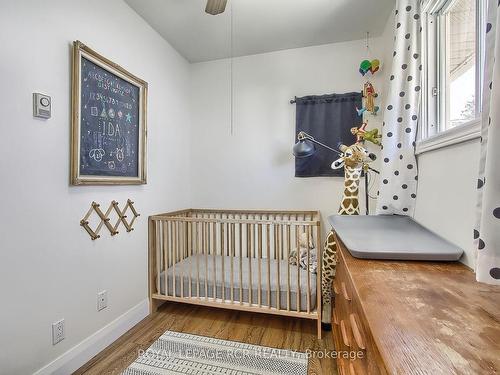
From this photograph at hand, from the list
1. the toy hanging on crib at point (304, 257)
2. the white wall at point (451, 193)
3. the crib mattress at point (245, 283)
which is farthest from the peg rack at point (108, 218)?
the white wall at point (451, 193)

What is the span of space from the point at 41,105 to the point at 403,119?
6.71 ft

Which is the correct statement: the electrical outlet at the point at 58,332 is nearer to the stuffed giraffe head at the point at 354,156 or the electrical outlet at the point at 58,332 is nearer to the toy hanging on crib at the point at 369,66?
the stuffed giraffe head at the point at 354,156

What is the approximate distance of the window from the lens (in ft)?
3.11

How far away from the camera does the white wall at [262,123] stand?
8.34 feet

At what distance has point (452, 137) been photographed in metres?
1.05

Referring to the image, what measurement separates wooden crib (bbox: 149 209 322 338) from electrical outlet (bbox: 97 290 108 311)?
18.4 inches

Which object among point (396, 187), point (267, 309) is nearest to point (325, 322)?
point (267, 309)

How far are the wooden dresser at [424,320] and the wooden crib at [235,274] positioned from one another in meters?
0.98

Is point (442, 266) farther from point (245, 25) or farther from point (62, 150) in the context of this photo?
point (245, 25)

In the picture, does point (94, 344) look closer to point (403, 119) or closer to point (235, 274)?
point (235, 274)

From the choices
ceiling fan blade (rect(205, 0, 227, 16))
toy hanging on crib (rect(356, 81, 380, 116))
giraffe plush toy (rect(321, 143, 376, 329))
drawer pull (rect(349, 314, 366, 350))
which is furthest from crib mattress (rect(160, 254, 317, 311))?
ceiling fan blade (rect(205, 0, 227, 16))

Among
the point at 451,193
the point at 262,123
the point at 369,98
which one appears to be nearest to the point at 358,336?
the point at 451,193

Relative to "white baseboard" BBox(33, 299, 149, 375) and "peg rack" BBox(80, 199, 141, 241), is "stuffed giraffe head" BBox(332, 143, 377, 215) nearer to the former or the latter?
"peg rack" BBox(80, 199, 141, 241)

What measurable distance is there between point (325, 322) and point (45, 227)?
195 centimetres
